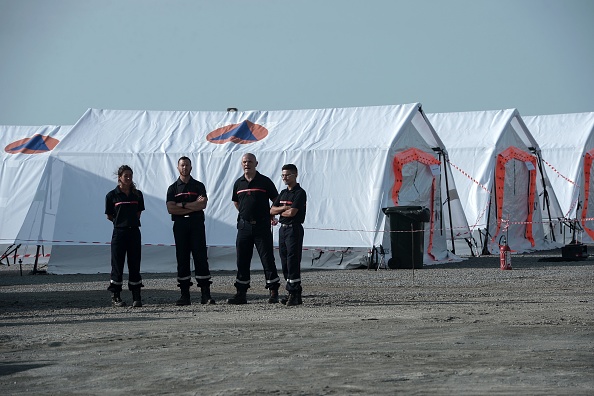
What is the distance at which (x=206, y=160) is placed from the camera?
2066 cm

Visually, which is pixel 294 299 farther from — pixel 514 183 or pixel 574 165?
pixel 574 165

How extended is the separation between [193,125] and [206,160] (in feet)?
4.19

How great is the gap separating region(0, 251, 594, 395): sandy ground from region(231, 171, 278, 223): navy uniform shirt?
99 centimetres

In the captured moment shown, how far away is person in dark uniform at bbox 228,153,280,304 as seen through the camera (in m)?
12.0

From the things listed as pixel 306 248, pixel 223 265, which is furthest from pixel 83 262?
pixel 306 248

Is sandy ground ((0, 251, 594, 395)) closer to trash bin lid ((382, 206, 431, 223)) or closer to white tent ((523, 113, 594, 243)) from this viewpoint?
trash bin lid ((382, 206, 431, 223))

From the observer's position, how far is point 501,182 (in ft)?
80.1

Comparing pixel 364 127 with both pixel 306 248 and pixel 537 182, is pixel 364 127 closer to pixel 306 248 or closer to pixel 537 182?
pixel 306 248

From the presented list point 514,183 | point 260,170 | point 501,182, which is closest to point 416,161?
point 260,170

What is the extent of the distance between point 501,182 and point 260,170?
6.62 m

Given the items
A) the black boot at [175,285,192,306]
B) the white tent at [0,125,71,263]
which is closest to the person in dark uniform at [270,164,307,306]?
the black boot at [175,285,192,306]

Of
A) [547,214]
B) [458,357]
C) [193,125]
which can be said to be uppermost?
[193,125]

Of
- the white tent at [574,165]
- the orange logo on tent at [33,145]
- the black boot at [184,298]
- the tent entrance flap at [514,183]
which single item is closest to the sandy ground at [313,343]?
the black boot at [184,298]

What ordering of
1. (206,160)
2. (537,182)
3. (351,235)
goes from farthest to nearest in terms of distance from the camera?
(537,182) → (206,160) → (351,235)
